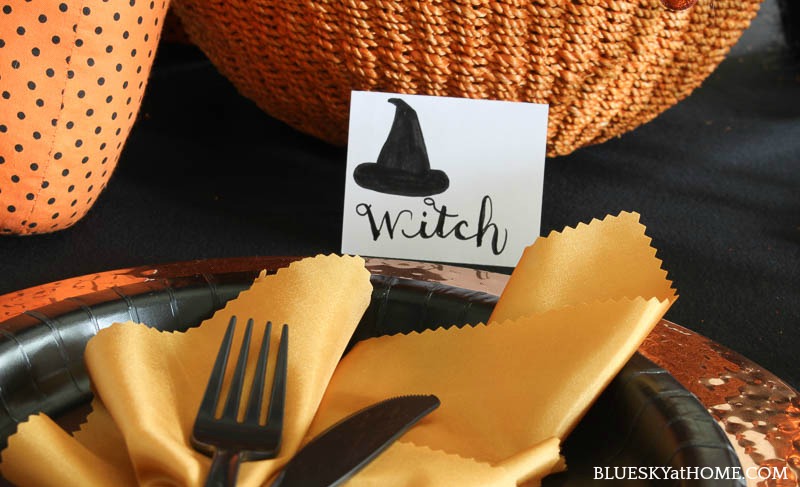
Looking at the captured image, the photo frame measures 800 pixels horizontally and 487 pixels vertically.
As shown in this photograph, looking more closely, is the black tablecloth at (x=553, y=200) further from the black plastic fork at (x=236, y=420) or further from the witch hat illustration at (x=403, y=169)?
the black plastic fork at (x=236, y=420)

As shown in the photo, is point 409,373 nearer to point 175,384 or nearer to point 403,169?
point 175,384

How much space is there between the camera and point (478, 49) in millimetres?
472

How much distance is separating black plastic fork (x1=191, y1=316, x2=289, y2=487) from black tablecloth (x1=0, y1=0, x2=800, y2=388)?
24cm

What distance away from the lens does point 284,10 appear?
475mm

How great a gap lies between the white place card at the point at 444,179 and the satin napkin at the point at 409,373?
0.20m

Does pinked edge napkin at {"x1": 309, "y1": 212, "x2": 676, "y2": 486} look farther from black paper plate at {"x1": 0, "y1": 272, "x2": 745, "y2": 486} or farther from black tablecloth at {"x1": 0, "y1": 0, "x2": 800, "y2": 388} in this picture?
black tablecloth at {"x1": 0, "y1": 0, "x2": 800, "y2": 388}

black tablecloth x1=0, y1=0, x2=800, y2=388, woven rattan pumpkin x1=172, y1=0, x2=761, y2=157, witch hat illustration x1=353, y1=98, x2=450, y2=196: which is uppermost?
woven rattan pumpkin x1=172, y1=0, x2=761, y2=157

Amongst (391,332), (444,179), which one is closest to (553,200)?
(444,179)

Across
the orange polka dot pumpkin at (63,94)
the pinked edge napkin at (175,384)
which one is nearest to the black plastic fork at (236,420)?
the pinked edge napkin at (175,384)

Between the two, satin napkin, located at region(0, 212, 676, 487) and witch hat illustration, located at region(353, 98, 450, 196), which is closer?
satin napkin, located at region(0, 212, 676, 487)

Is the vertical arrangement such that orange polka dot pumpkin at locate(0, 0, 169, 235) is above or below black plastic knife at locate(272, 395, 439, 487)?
above

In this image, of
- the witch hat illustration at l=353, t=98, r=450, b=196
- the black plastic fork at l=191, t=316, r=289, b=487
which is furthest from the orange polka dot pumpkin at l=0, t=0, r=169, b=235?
the black plastic fork at l=191, t=316, r=289, b=487

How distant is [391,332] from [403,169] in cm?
22

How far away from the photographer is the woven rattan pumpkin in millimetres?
462
